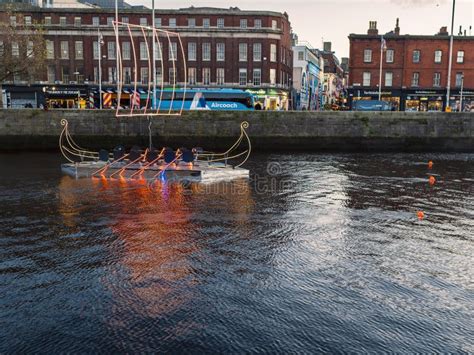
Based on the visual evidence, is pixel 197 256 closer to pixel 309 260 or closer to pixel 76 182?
pixel 309 260

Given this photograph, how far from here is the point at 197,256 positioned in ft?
38.9

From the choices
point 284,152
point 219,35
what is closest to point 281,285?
point 284,152

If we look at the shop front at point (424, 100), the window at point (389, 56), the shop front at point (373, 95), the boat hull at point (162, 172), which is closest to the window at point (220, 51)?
the shop front at point (373, 95)

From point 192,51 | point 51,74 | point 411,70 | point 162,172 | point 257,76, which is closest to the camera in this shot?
point 162,172

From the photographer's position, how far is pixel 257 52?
76.9 metres

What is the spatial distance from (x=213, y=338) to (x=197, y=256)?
4011 mm

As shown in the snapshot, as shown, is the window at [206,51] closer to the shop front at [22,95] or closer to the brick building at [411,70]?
the brick building at [411,70]

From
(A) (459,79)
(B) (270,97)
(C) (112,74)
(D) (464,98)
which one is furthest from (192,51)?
(D) (464,98)

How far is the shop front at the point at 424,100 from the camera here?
221 feet

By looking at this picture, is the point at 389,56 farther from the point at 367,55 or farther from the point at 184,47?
the point at 184,47

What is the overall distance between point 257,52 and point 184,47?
36.3 ft

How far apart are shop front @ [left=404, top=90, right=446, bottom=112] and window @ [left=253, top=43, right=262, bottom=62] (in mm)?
22384

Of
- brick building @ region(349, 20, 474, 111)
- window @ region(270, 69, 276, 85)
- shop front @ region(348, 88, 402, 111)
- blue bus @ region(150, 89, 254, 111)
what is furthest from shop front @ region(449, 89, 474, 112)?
blue bus @ region(150, 89, 254, 111)

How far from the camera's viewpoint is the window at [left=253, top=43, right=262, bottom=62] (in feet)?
252
